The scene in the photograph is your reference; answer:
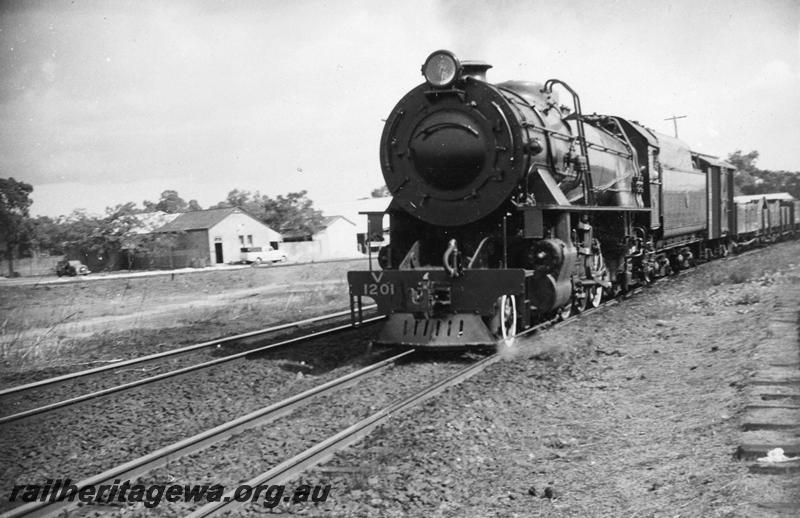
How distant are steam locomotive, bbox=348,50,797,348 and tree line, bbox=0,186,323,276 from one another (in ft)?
25.6

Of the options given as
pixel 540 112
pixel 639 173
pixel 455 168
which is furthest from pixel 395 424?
pixel 639 173

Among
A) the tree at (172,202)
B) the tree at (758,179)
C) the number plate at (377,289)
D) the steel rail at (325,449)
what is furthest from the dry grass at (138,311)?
the tree at (172,202)

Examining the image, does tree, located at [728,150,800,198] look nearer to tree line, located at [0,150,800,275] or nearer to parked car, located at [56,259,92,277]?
tree line, located at [0,150,800,275]

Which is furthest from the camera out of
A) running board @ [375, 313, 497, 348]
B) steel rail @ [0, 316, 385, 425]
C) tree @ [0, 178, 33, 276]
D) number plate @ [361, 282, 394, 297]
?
tree @ [0, 178, 33, 276]

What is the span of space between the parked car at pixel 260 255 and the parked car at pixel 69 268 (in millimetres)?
11597

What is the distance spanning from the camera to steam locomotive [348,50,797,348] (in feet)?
28.2

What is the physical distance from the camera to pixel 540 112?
9.80 m

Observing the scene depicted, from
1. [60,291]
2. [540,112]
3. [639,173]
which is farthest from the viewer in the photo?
[60,291]

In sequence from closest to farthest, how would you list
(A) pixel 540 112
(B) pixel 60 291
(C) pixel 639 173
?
(A) pixel 540 112, (C) pixel 639 173, (B) pixel 60 291

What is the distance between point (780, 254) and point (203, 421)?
76.1ft

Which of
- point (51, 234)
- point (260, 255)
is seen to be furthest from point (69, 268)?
point (260, 255)

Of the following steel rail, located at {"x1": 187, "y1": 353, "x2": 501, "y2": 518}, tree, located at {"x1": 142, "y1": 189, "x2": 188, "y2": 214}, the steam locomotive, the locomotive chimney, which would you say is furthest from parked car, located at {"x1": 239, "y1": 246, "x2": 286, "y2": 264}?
tree, located at {"x1": 142, "y1": 189, "x2": 188, "y2": 214}

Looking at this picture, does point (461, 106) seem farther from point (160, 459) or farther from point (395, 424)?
point (160, 459)

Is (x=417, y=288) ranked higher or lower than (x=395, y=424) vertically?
higher
